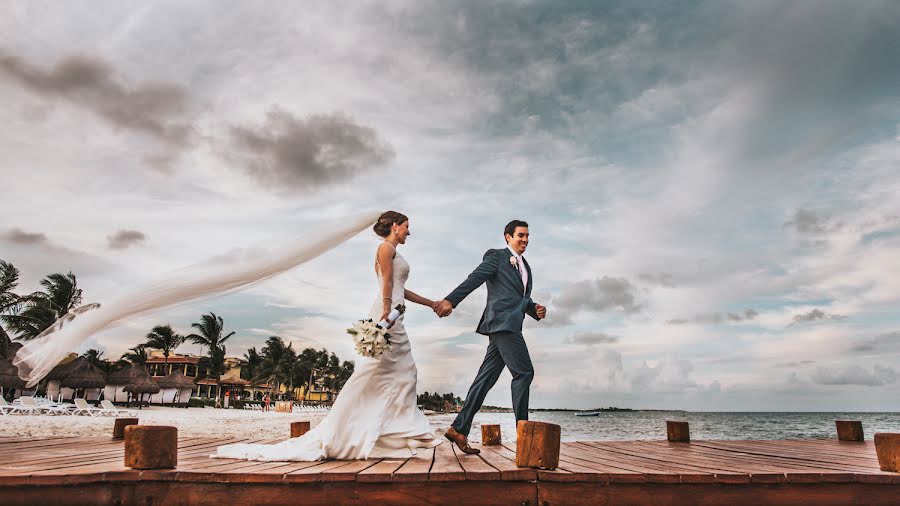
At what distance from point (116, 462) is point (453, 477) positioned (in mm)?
2807

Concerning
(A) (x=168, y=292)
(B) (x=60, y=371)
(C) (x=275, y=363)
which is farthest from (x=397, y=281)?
(C) (x=275, y=363)

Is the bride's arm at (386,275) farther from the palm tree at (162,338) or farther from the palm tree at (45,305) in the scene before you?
the palm tree at (162,338)

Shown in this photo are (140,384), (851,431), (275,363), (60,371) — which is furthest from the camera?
(275,363)

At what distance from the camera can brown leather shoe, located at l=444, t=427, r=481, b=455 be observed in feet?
18.1

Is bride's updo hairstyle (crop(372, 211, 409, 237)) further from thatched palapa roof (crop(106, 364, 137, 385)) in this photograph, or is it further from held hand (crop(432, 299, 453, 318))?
thatched palapa roof (crop(106, 364, 137, 385))

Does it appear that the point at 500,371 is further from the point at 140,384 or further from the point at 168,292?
the point at 140,384

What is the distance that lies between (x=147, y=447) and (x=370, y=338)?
1997 millimetres

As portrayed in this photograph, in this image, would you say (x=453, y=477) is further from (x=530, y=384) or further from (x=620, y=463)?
(x=530, y=384)

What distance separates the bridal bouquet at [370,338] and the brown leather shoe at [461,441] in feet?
3.61

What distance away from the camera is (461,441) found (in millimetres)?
5613

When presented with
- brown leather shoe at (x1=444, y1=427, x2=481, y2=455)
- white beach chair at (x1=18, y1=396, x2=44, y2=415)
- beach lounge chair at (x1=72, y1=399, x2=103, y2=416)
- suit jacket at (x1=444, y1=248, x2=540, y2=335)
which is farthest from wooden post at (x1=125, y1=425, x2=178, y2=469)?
beach lounge chair at (x1=72, y1=399, x2=103, y2=416)

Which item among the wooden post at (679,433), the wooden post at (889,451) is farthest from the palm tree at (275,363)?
the wooden post at (889,451)

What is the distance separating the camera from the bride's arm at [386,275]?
18.8ft

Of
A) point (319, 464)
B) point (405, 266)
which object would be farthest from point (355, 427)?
point (405, 266)
